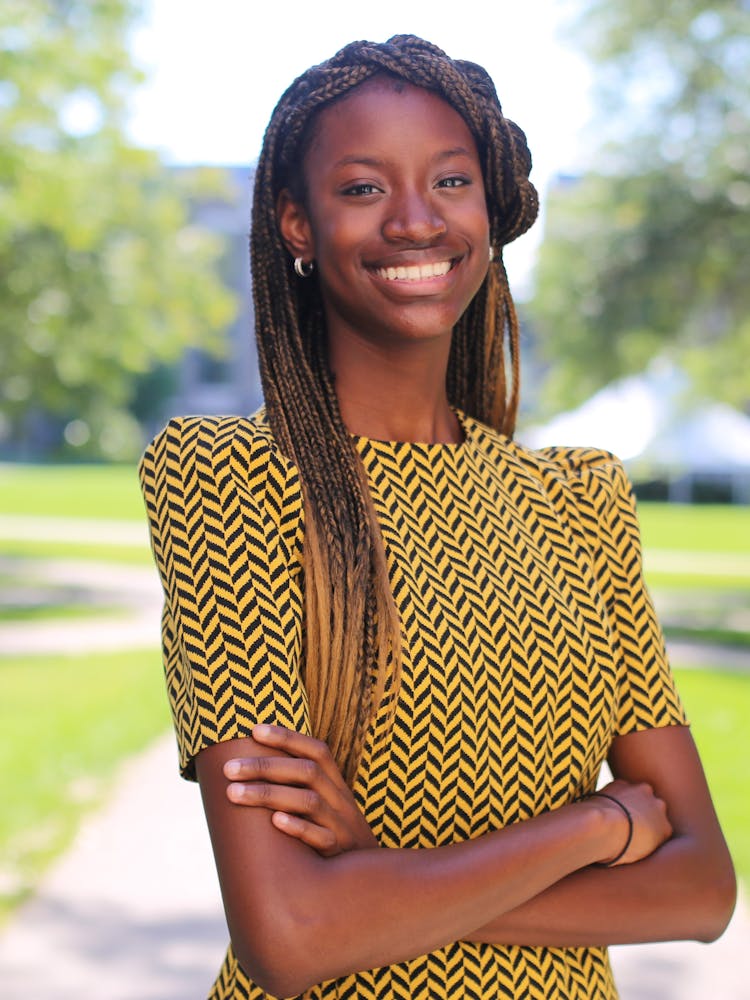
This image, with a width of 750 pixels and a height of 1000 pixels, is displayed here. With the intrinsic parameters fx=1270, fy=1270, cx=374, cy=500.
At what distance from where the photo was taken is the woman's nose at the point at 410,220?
1.94m

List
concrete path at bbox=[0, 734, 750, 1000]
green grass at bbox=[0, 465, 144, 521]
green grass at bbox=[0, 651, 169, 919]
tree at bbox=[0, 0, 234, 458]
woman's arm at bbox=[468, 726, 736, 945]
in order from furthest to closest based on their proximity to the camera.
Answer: green grass at bbox=[0, 465, 144, 521]
tree at bbox=[0, 0, 234, 458]
green grass at bbox=[0, 651, 169, 919]
concrete path at bbox=[0, 734, 750, 1000]
woman's arm at bbox=[468, 726, 736, 945]

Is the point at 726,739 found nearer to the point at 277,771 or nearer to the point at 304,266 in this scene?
the point at 304,266

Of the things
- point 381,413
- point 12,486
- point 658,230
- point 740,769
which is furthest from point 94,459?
point 381,413

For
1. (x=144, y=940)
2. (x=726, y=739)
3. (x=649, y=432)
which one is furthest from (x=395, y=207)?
(x=649, y=432)

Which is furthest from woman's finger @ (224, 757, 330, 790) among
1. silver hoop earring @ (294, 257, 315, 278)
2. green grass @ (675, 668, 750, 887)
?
green grass @ (675, 668, 750, 887)

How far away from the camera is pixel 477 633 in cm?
189

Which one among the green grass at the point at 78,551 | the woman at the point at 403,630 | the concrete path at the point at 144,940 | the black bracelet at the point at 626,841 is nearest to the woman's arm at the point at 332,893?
the woman at the point at 403,630

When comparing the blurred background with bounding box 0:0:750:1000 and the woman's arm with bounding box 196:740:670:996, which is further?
the blurred background with bounding box 0:0:750:1000

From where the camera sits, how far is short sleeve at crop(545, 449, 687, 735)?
2.12 meters

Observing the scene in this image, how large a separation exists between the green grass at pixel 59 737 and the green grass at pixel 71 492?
17633 millimetres

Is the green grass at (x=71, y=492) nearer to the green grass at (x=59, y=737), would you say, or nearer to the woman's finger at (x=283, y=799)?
the green grass at (x=59, y=737)

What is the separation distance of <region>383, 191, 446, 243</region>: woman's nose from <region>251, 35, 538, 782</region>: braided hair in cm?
18

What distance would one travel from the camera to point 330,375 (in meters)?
2.14

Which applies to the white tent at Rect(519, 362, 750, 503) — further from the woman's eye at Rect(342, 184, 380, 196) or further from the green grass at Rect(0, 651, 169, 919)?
the woman's eye at Rect(342, 184, 380, 196)
